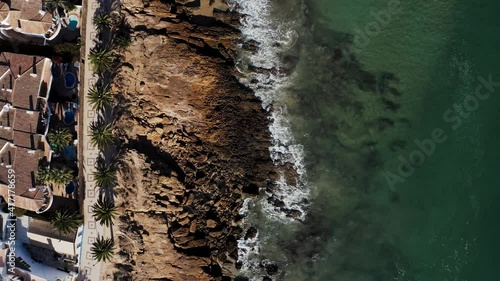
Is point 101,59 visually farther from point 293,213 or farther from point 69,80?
point 293,213

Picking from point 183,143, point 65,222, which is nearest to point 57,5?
point 183,143

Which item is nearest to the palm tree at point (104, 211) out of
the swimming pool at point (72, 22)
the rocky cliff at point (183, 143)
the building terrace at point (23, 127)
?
the rocky cliff at point (183, 143)

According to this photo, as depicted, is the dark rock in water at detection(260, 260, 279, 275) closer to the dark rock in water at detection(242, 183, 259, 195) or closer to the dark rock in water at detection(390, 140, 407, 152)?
the dark rock in water at detection(242, 183, 259, 195)

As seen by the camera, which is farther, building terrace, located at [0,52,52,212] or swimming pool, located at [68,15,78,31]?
swimming pool, located at [68,15,78,31]

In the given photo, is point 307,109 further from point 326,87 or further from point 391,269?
point 391,269

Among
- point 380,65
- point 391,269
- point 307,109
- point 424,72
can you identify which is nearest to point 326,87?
point 307,109

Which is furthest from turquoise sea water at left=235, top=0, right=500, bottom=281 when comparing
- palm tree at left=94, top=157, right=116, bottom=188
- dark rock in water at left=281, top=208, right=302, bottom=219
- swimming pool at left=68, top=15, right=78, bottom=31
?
swimming pool at left=68, top=15, right=78, bottom=31

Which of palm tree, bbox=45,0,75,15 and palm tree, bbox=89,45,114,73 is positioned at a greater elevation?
palm tree, bbox=45,0,75,15
